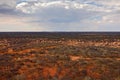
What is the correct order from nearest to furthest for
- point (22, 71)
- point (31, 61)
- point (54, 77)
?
point (54, 77)
point (22, 71)
point (31, 61)

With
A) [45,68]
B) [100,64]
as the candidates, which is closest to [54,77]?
[45,68]

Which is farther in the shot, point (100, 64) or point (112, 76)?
point (100, 64)

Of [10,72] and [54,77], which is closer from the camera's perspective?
[54,77]

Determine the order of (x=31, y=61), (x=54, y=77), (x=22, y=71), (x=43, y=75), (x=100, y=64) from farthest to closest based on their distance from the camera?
(x=31, y=61) → (x=100, y=64) → (x=22, y=71) → (x=43, y=75) → (x=54, y=77)

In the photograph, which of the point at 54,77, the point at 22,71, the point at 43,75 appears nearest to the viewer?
the point at 54,77

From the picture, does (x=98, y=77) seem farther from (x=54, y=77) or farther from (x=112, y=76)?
(x=54, y=77)

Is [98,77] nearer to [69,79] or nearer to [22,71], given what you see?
[69,79]

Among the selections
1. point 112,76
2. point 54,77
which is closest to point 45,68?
point 54,77

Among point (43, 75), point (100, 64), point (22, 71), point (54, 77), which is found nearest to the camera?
point (54, 77)
